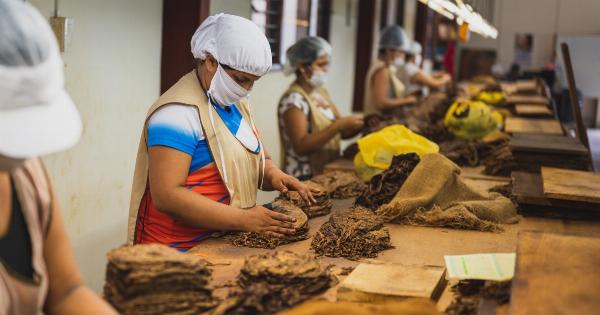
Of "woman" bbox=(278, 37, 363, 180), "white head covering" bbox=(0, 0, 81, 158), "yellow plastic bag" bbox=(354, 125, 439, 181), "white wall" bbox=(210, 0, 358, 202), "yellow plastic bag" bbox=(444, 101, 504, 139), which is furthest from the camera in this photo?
"white wall" bbox=(210, 0, 358, 202)

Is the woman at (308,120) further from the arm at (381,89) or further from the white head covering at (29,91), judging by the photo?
the white head covering at (29,91)

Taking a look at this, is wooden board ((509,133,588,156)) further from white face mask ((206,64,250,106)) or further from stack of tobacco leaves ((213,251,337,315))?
stack of tobacco leaves ((213,251,337,315))

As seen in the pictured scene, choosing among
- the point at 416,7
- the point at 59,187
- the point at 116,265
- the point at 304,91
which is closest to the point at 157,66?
the point at 304,91

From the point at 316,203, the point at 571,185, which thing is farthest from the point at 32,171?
the point at 571,185

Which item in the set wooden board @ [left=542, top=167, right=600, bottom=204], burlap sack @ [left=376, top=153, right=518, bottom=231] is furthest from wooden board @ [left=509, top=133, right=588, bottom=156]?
burlap sack @ [left=376, top=153, right=518, bottom=231]

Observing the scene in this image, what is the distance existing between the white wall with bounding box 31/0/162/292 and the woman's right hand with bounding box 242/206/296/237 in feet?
5.35

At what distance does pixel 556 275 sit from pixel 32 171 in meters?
1.43

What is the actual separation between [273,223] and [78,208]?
1986mm

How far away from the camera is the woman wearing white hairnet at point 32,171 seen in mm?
1487

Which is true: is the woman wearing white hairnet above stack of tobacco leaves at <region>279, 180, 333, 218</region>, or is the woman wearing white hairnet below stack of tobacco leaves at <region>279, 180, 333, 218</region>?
above

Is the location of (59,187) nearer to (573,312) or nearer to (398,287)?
(398,287)

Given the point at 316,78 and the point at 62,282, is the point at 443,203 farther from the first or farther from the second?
the point at 62,282

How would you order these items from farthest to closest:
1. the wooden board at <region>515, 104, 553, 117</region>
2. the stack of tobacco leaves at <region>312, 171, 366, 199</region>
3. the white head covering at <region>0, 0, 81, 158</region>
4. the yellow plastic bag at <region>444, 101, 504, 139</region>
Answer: the wooden board at <region>515, 104, 553, 117</region>
the yellow plastic bag at <region>444, 101, 504, 139</region>
the stack of tobacco leaves at <region>312, 171, 366, 199</region>
the white head covering at <region>0, 0, 81, 158</region>

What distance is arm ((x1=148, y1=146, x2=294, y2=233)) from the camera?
279 cm
